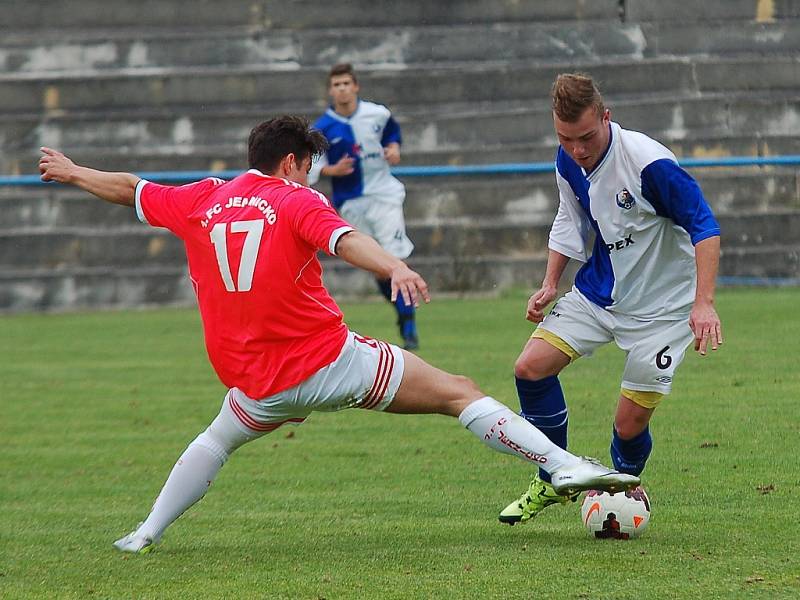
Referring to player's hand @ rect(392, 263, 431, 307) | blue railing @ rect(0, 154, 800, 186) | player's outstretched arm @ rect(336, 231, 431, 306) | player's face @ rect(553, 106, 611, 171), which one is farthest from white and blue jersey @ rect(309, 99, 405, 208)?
player's hand @ rect(392, 263, 431, 307)

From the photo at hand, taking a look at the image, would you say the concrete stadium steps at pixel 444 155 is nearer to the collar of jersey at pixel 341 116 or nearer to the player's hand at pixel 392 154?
the collar of jersey at pixel 341 116

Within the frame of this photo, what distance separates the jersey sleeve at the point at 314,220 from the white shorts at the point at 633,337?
123cm

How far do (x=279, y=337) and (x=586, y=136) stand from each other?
1.32m

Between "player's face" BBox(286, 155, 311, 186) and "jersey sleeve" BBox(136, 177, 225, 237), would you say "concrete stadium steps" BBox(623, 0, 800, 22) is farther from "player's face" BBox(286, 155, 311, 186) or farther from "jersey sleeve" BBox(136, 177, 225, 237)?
"jersey sleeve" BBox(136, 177, 225, 237)

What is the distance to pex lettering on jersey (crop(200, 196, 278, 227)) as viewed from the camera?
5.09m

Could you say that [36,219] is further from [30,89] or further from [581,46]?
[581,46]

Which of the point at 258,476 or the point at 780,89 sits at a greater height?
the point at 780,89

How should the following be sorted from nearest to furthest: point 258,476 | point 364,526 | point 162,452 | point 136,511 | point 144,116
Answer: point 364,526 → point 136,511 → point 258,476 → point 162,452 → point 144,116

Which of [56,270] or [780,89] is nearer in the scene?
[56,270]

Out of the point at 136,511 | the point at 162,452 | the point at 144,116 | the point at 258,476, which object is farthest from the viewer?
the point at 144,116

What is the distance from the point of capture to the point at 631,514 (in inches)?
210

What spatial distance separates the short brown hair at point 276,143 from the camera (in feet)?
17.5

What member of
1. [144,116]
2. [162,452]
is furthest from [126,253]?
[162,452]

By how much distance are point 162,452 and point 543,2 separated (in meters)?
12.6
